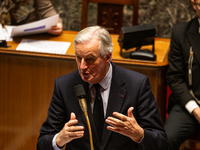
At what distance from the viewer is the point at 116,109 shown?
5.34 feet

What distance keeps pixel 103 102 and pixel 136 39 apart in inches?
33.5

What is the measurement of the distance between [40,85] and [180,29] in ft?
3.98

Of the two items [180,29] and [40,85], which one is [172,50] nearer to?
[180,29]

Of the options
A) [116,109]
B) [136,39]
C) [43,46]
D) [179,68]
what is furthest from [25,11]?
[116,109]

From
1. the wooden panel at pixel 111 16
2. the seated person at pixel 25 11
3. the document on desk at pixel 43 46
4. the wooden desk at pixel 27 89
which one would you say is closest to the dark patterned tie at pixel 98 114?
the wooden desk at pixel 27 89

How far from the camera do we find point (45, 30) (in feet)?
8.48

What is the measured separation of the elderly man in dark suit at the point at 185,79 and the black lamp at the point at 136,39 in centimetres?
19

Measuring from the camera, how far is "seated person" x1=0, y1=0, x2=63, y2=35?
2718mm

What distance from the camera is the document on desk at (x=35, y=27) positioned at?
2460mm

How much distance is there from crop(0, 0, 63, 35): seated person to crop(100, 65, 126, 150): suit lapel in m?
1.16

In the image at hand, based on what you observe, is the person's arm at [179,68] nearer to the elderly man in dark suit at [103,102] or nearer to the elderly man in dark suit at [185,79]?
the elderly man in dark suit at [185,79]

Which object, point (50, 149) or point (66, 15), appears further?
point (66, 15)

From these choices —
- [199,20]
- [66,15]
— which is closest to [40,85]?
[199,20]

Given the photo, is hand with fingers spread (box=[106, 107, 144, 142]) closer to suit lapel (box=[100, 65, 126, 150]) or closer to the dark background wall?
suit lapel (box=[100, 65, 126, 150])
